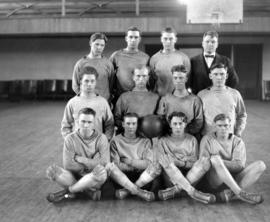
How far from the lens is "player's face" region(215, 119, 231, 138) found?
4039mm

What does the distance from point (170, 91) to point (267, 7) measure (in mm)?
10014

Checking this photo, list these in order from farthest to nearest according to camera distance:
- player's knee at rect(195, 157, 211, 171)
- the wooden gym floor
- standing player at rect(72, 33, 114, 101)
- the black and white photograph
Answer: standing player at rect(72, 33, 114, 101) < player's knee at rect(195, 157, 211, 171) < the black and white photograph < the wooden gym floor

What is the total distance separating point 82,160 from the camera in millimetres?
4039

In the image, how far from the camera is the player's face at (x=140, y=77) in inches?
174

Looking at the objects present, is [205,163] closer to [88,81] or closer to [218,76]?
[218,76]

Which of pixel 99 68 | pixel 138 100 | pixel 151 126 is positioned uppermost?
pixel 99 68

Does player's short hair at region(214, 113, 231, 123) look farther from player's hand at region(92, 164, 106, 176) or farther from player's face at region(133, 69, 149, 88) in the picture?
player's hand at region(92, 164, 106, 176)

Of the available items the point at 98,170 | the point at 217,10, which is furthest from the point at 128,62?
the point at 217,10

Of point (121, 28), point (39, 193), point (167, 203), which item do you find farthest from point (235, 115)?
point (121, 28)

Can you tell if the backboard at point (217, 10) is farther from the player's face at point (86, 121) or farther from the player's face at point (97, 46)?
the player's face at point (86, 121)

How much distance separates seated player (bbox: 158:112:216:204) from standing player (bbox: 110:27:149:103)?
0.88 meters

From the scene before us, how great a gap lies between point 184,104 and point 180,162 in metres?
0.62

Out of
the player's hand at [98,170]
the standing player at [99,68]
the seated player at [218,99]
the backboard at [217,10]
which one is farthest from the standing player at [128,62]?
the backboard at [217,10]

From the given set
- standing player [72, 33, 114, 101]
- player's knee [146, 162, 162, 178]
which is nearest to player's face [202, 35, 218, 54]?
standing player [72, 33, 114, 101]
